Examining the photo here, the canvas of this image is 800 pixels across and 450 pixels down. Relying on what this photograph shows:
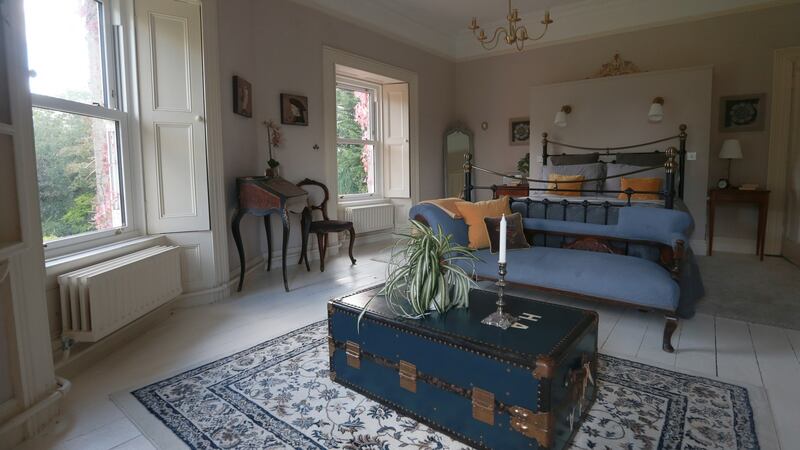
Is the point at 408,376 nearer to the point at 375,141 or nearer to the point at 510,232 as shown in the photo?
the point at 510,232

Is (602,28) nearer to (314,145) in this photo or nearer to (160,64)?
(314,145)

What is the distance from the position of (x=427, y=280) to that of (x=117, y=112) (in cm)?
247

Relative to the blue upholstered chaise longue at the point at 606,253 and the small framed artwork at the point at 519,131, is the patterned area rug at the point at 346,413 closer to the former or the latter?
the blue upholstered chaise longue at the point at 606,253

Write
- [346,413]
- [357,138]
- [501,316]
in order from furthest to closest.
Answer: [357,138] < [346,413] < [501,316]

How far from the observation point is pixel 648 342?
2646mm

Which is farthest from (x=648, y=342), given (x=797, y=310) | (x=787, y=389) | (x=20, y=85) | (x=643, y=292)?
(x=20, y=85)

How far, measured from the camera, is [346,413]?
192 cm

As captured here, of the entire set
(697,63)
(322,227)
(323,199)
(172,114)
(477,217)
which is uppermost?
(697,63)

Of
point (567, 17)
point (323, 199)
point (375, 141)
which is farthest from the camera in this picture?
point (375, 141)

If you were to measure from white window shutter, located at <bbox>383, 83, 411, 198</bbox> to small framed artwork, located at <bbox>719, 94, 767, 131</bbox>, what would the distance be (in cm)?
390

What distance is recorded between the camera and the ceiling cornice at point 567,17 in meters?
5.13

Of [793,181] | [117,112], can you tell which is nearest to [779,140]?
[793,181]

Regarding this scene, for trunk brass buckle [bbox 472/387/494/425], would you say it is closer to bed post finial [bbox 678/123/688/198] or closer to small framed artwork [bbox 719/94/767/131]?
bed post finial [bbox 678/123/688/198]

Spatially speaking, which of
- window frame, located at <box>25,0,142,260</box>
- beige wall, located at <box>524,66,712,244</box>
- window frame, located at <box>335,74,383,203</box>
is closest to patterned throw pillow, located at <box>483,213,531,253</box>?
window frame, located at <box>25,0,142,260</box>
